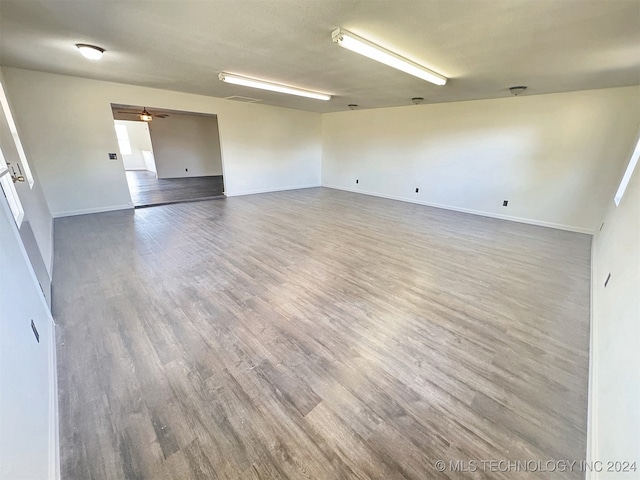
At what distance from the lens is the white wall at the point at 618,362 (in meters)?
1.08

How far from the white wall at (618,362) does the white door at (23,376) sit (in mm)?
2218

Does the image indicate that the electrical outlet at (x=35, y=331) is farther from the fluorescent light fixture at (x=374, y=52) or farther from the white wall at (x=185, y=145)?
the white wall at (x=185, y=145)

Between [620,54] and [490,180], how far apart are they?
293cm

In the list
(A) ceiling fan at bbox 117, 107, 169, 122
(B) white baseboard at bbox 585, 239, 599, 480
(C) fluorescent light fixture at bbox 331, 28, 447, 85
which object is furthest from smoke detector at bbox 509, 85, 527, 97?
(A) ceiling fan at bbox 117, 107, 169, 122

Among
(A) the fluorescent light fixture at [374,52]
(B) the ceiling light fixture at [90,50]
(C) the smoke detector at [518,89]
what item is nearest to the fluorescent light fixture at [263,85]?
(B) the ceiling light fixture at [90,50]

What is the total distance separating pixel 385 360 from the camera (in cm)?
185

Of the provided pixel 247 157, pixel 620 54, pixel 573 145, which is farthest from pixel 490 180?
pixel 247 157

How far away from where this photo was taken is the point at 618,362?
138cm

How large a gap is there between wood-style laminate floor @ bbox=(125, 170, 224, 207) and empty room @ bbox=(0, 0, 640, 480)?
88 centimetres

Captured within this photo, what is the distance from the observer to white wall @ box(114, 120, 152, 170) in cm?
1153

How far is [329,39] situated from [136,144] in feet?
42.1

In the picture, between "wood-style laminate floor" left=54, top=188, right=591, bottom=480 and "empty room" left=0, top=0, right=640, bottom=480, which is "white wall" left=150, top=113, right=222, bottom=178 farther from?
"wood-style laminate floor" left=54, top=188, right=591, bottom=480

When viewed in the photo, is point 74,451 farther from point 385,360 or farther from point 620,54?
point 620,54

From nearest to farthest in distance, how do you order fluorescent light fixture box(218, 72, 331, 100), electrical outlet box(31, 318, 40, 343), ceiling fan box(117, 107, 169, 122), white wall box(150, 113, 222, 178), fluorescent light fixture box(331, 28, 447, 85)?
electrical outlet box(31, 318, 40, 343)
fluorescent light fixture box(331, 28, 447, 85)
fluorescent light fixture box(218, 72, 331, 100)
ceiling fan box(117, 107, 169, 122)
white wall box(150, 113, 222, 178)
